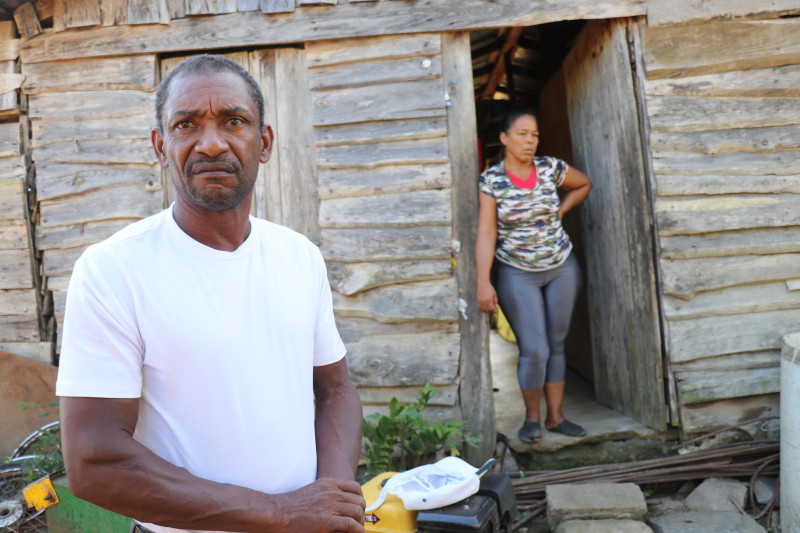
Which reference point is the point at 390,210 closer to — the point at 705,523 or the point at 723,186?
the point at 723,186

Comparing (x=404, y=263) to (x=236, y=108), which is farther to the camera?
(x=404, y=263)

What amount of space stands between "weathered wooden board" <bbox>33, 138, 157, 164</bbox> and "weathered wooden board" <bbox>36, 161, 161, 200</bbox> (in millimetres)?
43

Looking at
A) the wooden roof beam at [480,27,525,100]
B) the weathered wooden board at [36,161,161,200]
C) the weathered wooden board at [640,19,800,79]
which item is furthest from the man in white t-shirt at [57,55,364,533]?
the wooden roof beam at [480,27,525,100]

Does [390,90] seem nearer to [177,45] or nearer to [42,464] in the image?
[177,45]

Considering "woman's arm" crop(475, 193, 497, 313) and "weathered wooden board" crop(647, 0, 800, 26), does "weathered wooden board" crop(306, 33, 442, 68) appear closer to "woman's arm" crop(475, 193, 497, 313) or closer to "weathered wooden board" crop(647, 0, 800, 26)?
"woman's arm" crop(475, 193, 497, 313)

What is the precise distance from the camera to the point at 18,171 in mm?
4375

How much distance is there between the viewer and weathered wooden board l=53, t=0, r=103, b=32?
415cm

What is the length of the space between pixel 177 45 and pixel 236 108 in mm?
3102

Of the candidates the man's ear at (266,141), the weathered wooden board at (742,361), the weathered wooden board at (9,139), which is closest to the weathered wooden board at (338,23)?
the weathered wooden board at (9,139)

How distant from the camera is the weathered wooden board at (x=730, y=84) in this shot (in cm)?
400

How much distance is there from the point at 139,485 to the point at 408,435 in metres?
2.76

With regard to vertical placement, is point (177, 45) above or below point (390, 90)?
above

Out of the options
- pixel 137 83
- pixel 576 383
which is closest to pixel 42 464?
pixel 137 83

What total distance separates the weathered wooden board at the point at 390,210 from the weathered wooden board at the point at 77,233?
4.79 ft
